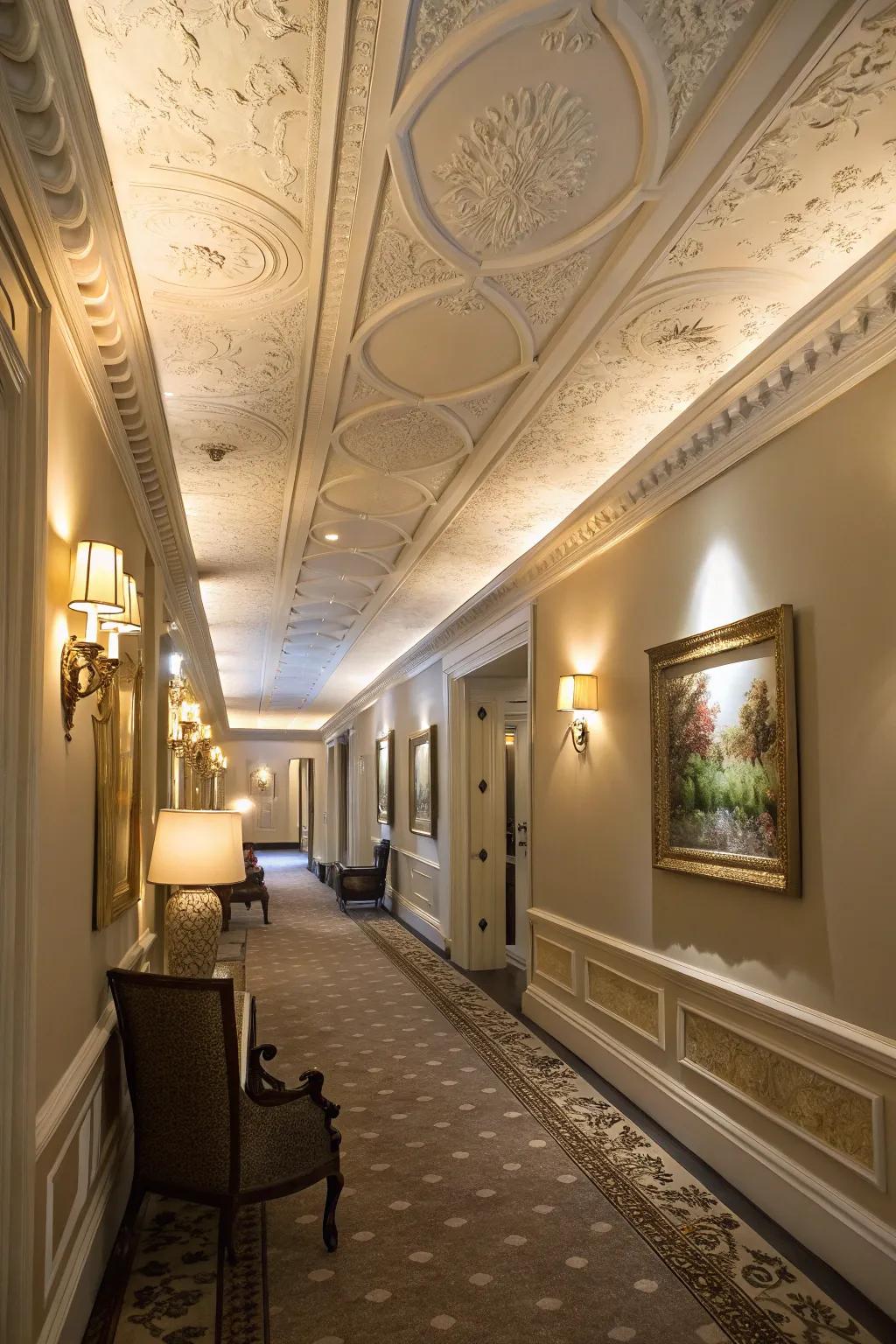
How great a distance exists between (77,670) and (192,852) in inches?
59.3

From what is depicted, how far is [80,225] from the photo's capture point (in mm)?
2061

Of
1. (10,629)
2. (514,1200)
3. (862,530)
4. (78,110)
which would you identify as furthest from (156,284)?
(514,1200)

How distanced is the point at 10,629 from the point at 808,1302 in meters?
2.79

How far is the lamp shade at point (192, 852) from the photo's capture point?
12.1 ft

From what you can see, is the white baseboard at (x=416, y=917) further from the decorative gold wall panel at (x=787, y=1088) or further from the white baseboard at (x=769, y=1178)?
the decorative gold wall panel at (x=787, y=1088)

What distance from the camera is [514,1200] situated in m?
3.28

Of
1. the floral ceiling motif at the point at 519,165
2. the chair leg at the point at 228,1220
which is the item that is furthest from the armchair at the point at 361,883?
the floral ceiling motif at the point at 519,165

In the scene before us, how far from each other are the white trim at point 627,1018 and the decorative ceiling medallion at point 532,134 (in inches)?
122

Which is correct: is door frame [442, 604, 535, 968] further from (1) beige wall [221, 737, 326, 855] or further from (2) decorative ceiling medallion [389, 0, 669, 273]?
(1) beige wall [221, 737, 326, 855]

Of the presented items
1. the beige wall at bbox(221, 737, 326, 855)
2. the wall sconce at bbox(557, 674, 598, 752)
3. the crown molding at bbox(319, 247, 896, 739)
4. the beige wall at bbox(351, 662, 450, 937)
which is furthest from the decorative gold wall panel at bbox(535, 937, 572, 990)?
the beige wall at bbox(221, 737, 326, 855)

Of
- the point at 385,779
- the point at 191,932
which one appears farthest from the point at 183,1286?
the point at 385,779

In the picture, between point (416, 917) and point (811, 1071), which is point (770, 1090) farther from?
point (416, 917)

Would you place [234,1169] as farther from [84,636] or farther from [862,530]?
[862,530]

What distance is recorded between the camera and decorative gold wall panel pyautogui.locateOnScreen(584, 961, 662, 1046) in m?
4.11
